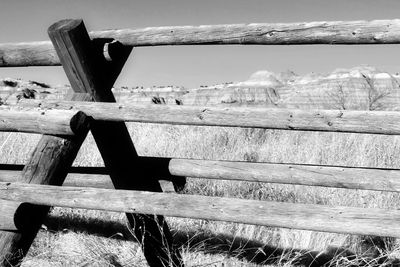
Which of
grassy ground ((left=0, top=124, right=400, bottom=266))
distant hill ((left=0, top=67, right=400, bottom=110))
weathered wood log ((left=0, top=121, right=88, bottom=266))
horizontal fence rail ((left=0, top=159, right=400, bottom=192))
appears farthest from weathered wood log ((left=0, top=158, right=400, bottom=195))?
distant hill ((left=0, top=67, right=400, bottom=110))

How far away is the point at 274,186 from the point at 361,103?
6487mm

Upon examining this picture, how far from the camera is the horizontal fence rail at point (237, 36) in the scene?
6.49ft

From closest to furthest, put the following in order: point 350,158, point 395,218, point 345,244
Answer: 1. point 395,218
2. point 345,244
3. point 350,158

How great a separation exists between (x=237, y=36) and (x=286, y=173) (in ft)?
2.28

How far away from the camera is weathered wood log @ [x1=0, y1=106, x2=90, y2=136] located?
1.97 metres

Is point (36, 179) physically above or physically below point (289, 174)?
above

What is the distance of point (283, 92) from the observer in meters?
30.0

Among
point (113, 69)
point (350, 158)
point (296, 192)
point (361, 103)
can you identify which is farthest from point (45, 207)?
point (361, 103)

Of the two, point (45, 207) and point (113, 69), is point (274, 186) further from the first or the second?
point (45, 207)

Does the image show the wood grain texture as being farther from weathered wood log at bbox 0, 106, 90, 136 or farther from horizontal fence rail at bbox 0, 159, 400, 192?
horizontal fence rail at bbox 0, 159, 400, 192

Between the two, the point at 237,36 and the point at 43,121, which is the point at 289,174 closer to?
the point at 237,36

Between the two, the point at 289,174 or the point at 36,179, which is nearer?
the point at 36,179

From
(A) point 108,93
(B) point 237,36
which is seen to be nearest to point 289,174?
(B) point 237,36

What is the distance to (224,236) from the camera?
3090 millimetres
